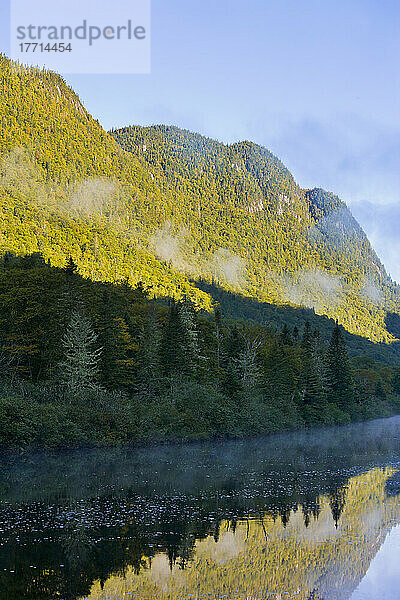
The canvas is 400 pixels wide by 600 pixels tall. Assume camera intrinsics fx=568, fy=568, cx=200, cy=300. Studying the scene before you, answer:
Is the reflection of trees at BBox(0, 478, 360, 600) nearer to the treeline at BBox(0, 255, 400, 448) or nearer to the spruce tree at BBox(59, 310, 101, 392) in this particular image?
the treeline at BBox(0, 255, 400, 448)

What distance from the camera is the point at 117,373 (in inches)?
2704

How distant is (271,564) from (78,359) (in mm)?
43253

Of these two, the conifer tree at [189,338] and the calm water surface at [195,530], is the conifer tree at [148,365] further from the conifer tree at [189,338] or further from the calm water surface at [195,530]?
the calm water surface at [195,530]

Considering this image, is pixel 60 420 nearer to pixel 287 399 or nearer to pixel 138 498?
pixel 138 498

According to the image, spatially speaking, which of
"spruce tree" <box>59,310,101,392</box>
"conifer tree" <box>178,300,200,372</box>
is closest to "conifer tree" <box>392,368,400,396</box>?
"conifer tree" <box>178,300,200,372</box>

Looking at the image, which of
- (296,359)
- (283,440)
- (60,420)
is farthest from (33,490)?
(296,359)

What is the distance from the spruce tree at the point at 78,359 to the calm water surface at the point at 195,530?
1258cm

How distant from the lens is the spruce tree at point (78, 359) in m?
61.0

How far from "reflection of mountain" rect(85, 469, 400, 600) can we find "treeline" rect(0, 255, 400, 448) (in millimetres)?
27768

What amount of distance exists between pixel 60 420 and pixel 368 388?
327ft

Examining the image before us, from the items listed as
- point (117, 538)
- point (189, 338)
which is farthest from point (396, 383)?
point (117, 538)

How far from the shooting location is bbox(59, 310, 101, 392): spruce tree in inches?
2400

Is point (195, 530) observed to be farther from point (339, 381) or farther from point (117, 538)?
point (339, 381)

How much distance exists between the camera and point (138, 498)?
33.7 meters
